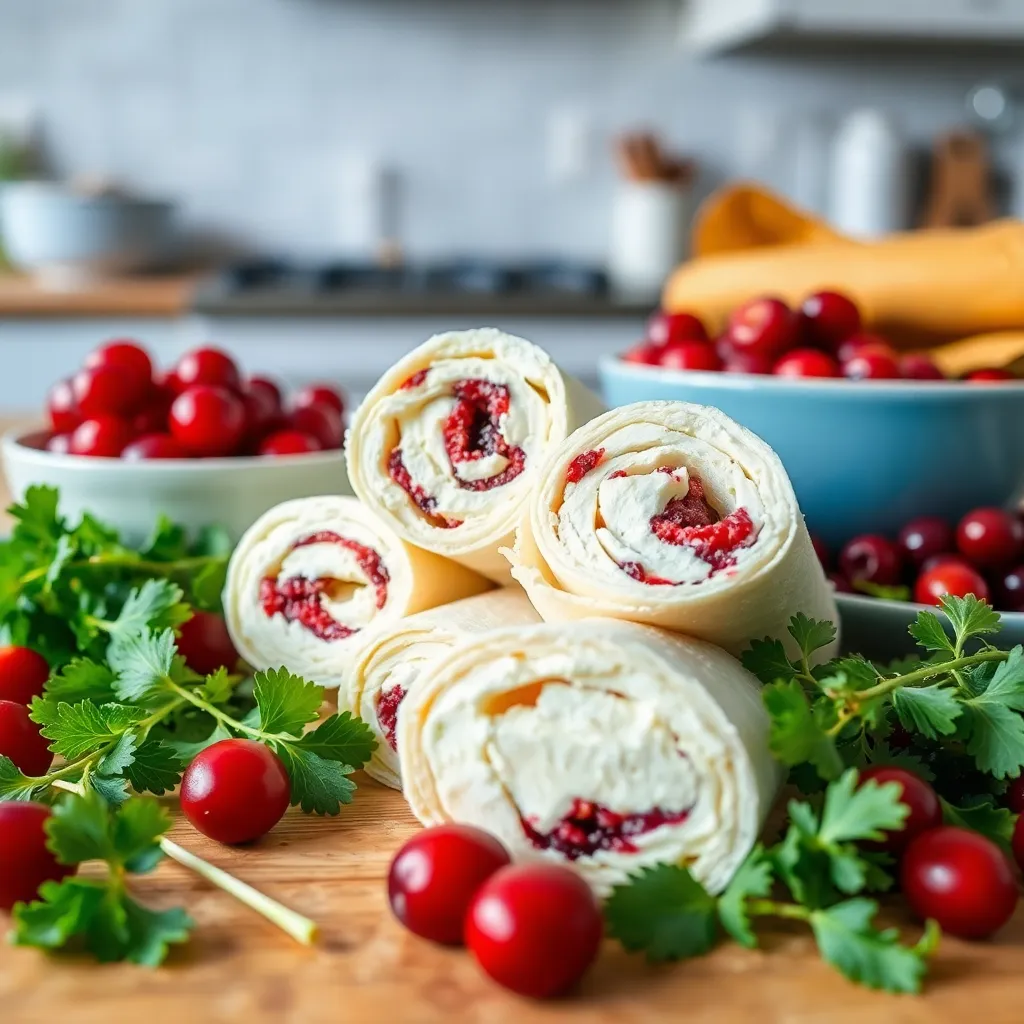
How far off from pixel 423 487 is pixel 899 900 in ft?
1.29

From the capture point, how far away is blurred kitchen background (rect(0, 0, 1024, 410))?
320 centimetres

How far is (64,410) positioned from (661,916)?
79 centimetres

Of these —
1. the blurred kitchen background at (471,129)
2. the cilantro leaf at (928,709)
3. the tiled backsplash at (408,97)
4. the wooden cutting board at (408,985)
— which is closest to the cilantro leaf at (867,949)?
the wooden cutting board at (408,985)

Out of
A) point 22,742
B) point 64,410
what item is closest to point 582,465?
point 22,742

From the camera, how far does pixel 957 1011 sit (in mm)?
554

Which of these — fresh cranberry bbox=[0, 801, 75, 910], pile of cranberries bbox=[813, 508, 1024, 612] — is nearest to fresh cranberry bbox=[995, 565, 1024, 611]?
pile of cranberries bbox=[813, 508, 1024, 612]

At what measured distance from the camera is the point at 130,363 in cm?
115

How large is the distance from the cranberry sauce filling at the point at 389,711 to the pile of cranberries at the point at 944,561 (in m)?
0.35

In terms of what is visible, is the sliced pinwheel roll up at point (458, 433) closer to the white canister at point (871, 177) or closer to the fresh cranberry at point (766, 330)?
the fresh cranberry at point (766, 330)

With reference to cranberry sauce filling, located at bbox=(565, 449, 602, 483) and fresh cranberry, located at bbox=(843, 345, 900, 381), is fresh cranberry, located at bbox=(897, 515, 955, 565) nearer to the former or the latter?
fresh cranberry, located at bbox=(843, 345, 900, 381)

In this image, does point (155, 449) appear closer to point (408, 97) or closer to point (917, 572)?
point (917, 572)

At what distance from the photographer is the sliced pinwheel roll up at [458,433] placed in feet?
2.74

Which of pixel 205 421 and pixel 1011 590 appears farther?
pixel 205 421

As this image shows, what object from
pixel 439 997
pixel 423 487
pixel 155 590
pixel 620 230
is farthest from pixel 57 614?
pixel 620 230
